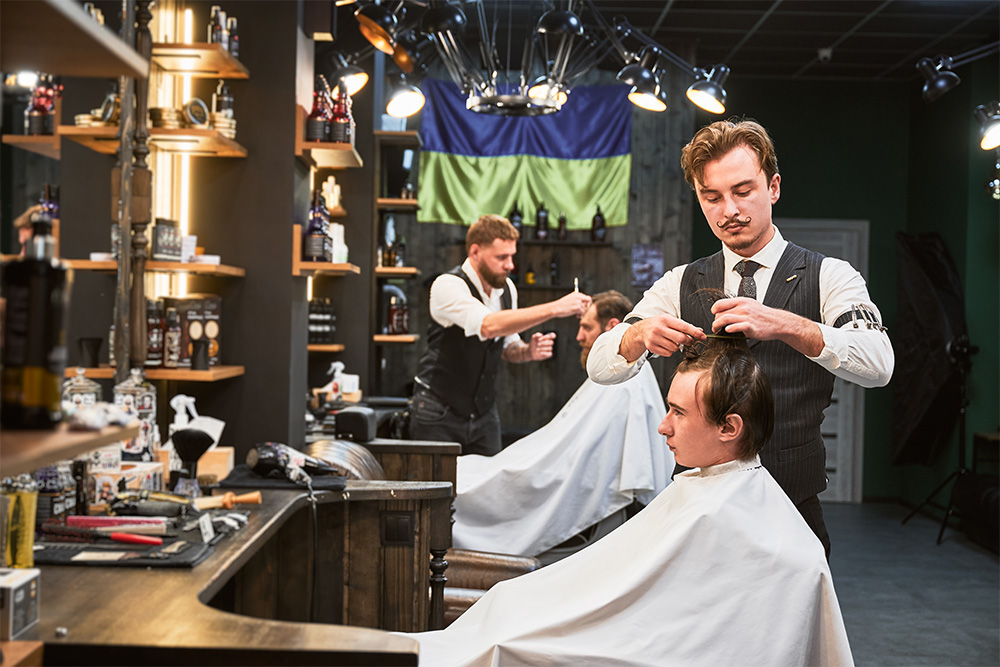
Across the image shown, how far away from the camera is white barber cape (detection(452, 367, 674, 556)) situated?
3.73m

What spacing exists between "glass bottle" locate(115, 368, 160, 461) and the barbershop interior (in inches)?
0.6

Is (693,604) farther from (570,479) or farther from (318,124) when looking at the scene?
(318,124)

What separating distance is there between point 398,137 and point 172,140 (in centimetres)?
304

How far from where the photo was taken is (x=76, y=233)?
2.58 meters

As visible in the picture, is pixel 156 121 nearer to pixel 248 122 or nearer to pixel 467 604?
pixel 248 122

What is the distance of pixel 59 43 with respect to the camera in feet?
3.89

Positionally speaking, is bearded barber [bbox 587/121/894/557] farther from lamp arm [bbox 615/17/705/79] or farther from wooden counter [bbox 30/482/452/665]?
lamp arm [bbox 615/17/705/79]

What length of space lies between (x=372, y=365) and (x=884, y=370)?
444cm

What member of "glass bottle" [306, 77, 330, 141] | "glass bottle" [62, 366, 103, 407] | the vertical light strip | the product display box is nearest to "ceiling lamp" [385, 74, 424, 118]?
"glass bottle" [306, 77, 330, 141]

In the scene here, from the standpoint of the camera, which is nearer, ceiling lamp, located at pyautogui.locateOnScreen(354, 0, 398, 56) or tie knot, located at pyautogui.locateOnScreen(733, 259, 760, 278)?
tie knot, located at pyautogui.locateOnScreen(733, 259, 760, 278)

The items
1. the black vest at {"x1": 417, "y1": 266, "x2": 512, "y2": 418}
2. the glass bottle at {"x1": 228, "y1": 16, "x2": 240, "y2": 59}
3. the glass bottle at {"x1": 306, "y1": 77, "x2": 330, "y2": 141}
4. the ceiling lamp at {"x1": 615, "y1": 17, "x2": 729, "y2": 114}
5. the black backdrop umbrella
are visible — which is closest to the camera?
the glass bottle at {"x1": 228, "y1": 16, "x2": 240, "y2": 59}

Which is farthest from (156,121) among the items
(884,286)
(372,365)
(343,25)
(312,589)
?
(884,286)

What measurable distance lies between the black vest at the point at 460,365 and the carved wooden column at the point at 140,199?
1.59 meters

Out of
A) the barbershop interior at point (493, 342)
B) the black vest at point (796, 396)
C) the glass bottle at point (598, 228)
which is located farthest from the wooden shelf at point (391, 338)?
the black vest at point (796, 396)
